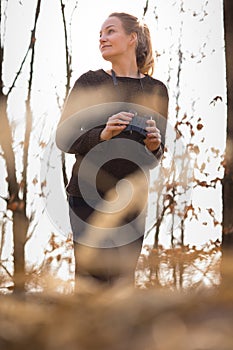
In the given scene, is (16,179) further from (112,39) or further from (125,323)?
(125,323)

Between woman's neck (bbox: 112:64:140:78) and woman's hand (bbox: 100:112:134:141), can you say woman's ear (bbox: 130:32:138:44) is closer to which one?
woman's neck (bbox: 112:64:140:78)

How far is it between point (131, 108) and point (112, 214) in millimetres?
476

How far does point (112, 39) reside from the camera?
2.31 meters

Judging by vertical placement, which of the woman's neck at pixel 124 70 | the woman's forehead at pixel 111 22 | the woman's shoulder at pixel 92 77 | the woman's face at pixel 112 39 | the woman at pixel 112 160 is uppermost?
the woman's forehead at pixel 111 22

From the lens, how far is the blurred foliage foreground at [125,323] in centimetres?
24

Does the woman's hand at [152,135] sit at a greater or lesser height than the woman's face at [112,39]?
lesser

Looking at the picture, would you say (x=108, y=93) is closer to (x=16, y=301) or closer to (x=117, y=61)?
(x=117, y=61)

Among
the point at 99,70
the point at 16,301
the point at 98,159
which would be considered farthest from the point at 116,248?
the point at 16,301

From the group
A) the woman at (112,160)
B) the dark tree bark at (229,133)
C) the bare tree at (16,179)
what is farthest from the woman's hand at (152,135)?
the bare tree at (16,179)

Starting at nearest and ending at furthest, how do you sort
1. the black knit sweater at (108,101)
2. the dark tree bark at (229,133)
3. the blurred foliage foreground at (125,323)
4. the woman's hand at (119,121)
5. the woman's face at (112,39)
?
the blurred foliage foreground at (125,323), the woman's hand at (119,121), the black knit sweater at (108,101), the woman's face at (112,39), the dark tree bark at (229,133)

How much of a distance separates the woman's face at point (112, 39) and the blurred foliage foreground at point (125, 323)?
2.04 metres

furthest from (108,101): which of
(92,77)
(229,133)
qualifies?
(229,133)

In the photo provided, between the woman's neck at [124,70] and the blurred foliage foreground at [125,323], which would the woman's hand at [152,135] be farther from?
the blurred foliage foreground at [125,323]

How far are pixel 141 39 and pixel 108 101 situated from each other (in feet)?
1.15
